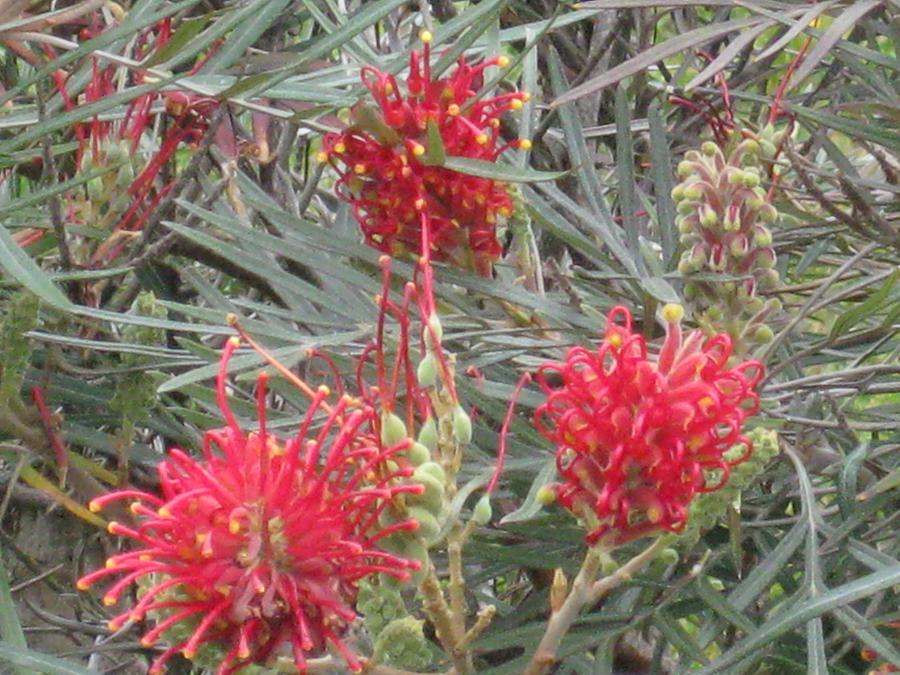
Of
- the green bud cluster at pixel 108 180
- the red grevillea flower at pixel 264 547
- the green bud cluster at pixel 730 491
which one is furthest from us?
the green bud cluster at pixel 108 180

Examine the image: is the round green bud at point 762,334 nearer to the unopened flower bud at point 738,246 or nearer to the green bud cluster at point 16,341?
the unopened flower bud at point 738,246

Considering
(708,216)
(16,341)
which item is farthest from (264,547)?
(708,216)

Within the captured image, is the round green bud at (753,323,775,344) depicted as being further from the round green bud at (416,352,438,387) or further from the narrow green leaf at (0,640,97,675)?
the narrow green leaf at (0,640,97,675)

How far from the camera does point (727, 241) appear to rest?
0.94m

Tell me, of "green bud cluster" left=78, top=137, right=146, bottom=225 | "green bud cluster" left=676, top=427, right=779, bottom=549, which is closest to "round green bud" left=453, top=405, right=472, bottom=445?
"green bud cluster" left=676, top=427, right=779, bottom=549

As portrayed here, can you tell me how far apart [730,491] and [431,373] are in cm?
19

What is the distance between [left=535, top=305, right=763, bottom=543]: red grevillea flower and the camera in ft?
2.31

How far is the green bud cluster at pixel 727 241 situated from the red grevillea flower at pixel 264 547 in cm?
33

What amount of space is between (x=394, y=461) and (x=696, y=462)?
0.49 feet

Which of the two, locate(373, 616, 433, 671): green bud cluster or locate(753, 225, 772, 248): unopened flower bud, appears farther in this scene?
locate(753, 225, 772, 248): unopened flower bud

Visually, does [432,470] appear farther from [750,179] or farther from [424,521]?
[750,179]

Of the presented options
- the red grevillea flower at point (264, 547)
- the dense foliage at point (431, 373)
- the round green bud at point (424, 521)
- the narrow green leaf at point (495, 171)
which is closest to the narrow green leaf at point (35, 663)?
the dense foliage at point (431, 373)

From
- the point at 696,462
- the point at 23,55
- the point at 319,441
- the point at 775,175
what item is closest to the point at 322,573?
the point at 319,441

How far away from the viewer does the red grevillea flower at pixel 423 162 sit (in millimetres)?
942
